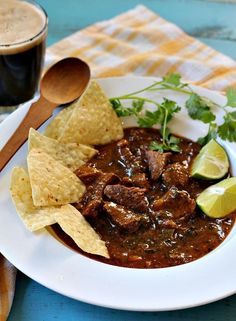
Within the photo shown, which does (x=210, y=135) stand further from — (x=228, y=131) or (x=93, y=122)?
(x=93, y=122)

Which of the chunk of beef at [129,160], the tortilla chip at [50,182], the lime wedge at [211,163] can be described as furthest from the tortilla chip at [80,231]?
the lime wedge at [211,163]

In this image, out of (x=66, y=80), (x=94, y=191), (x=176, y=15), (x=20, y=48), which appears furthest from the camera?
(x=176, y=15)

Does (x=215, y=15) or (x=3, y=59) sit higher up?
(x=3, y=59)

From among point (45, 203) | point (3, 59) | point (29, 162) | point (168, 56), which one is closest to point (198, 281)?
point (45, 203)

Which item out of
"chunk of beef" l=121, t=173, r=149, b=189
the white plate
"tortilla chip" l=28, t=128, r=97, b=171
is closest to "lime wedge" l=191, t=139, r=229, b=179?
"chunk of beef" l=121, t=173, r=149, b=189

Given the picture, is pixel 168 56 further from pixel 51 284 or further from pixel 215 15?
pixel 51 284

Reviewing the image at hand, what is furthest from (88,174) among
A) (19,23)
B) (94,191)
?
(19,23)

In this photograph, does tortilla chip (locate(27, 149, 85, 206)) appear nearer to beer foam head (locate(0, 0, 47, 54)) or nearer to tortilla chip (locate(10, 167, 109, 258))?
tortilla chip (locate(10, 167, 109, 258))
